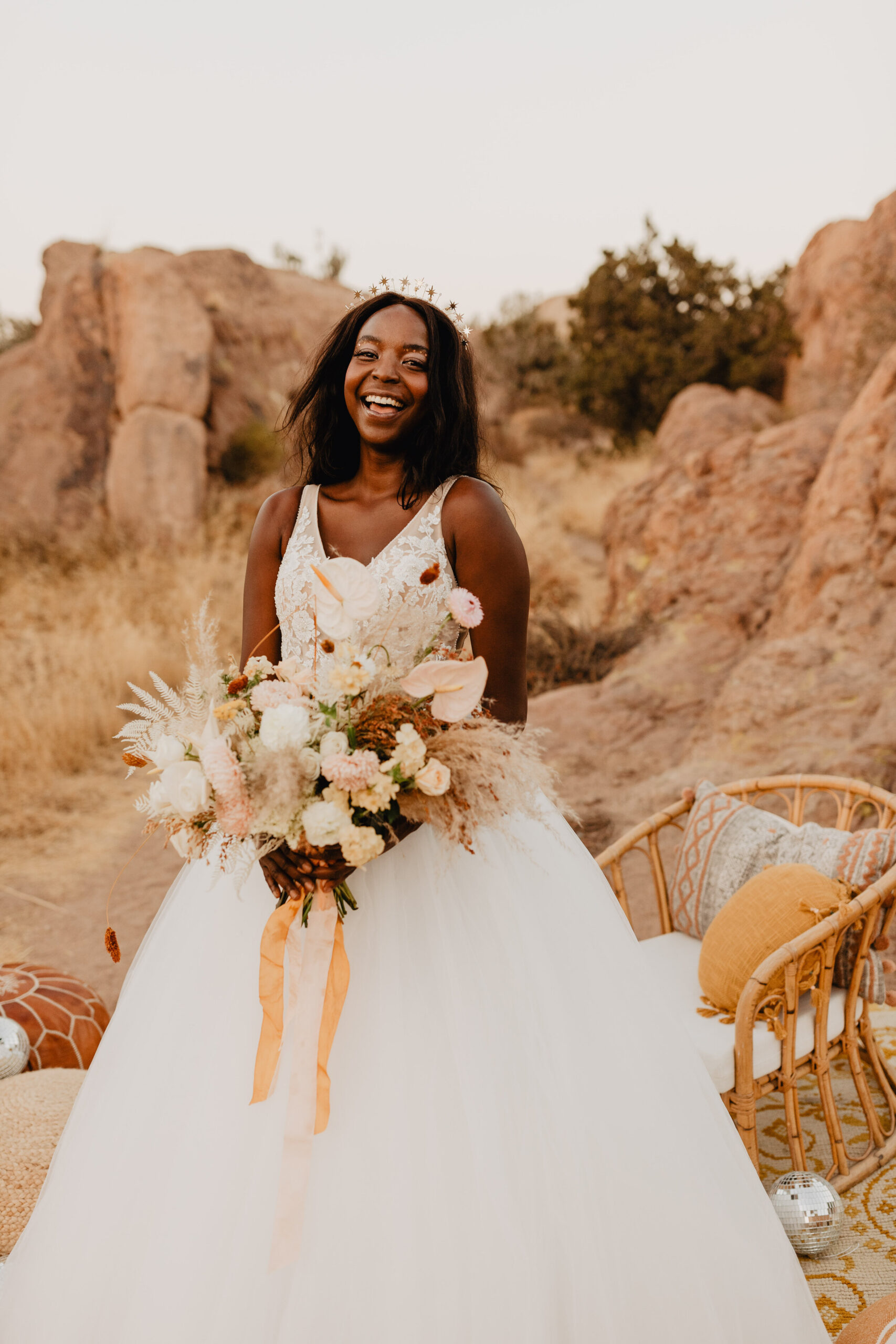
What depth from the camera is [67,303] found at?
1218 cm

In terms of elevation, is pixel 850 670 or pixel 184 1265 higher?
pixel 850 670

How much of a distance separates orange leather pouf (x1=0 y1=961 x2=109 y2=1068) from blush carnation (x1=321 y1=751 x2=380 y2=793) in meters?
2.03

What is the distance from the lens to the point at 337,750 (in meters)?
1.40

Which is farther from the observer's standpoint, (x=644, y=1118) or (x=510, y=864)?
(x=510, y=864)

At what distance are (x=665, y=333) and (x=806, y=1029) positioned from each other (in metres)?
11.9

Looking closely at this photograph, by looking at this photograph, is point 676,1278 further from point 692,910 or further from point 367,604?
point 692,910

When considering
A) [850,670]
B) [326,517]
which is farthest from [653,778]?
[326,517]

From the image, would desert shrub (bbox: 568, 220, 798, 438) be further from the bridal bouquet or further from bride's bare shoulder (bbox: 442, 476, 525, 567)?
the bridal bouquet

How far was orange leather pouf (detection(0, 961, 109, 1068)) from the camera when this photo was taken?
2.90m

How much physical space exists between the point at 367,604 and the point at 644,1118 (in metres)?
1.07

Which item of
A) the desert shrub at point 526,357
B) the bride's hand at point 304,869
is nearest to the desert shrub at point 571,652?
the bride's hand at point 304,869

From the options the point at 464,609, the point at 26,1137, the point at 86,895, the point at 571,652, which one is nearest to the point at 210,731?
the point at 464,609

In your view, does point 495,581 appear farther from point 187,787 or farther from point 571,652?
point 571,652

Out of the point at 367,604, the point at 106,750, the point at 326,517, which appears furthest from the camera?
the point at 106,750
